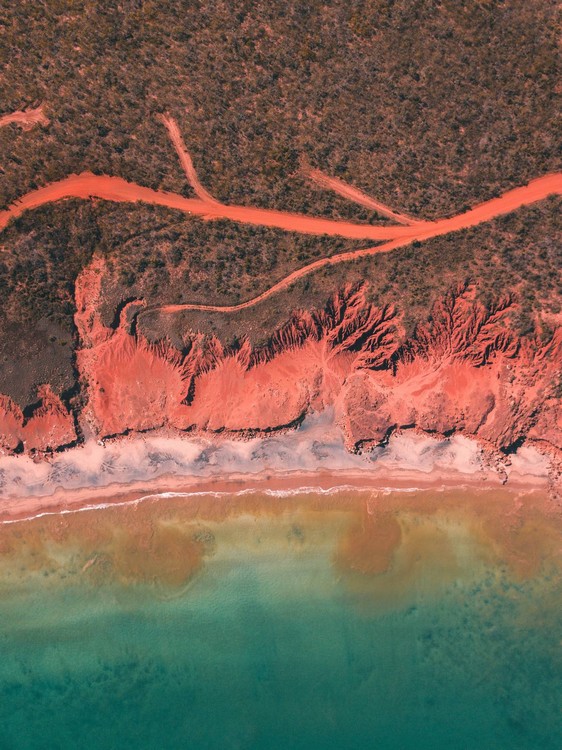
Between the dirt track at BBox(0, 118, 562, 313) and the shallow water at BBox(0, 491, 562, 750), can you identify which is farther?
the shallow water at BBox(0, 491, 562, 750)

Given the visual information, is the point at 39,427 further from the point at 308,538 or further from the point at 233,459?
the point at 308,538

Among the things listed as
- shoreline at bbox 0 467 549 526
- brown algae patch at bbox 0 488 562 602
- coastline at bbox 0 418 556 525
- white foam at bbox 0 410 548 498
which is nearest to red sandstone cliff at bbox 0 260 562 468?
white foam at bbox 0 410 548 498

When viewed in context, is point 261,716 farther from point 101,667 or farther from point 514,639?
point 514,639

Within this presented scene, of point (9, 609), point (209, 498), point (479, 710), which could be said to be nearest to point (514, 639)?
point (479, 710)

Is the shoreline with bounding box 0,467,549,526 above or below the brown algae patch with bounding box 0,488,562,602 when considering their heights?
above

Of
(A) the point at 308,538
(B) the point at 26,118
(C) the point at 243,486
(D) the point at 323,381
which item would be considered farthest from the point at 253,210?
(A) the point at 308,538

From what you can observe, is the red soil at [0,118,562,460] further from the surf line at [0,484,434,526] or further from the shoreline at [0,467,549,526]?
the surf line at [0,484,434,526]

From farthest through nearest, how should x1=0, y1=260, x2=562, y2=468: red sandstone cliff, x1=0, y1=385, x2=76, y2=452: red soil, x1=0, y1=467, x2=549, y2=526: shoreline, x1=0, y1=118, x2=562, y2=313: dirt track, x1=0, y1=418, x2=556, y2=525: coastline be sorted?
x1=0, y1=467, x2=549, y2=526: shoreline
x1=0, y1=418, x2=556, y2=525: coastline
x1=0, y1=385, x2=76, y2=452: red soil
x1=0, y1=260, x2=562, y2=468: red sandstone cliff
x1=0, y1=118, x2=562, y2=313: dirt track
